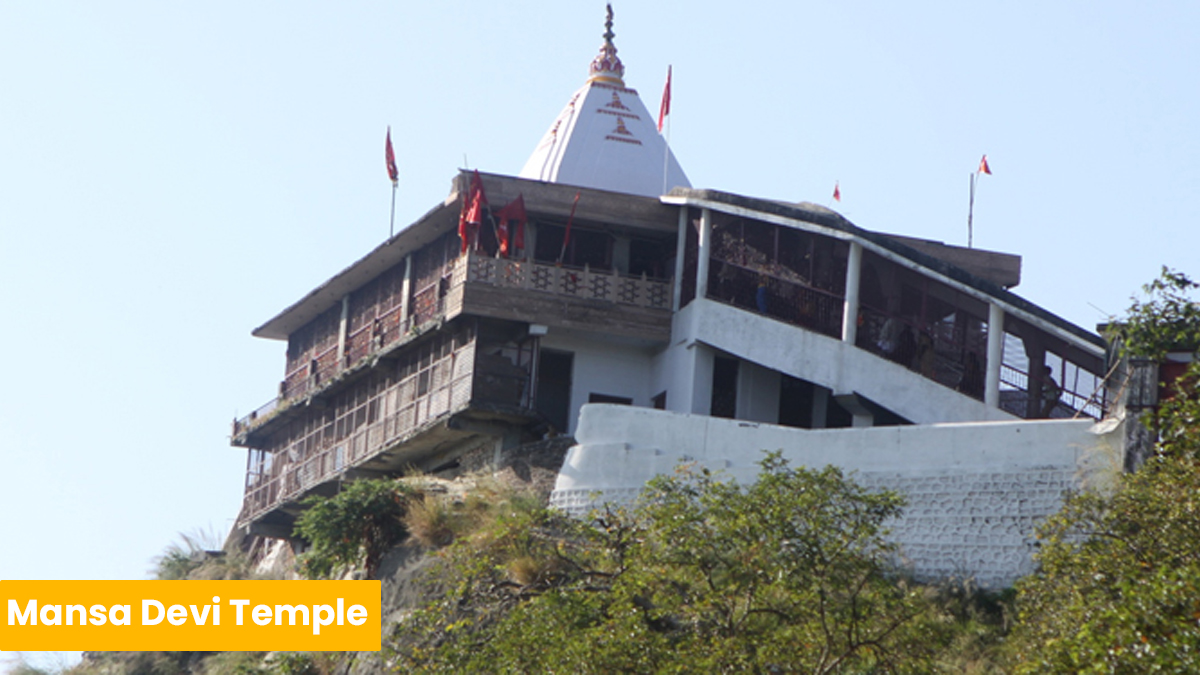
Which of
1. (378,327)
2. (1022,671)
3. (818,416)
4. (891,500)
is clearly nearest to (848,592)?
(891,500)

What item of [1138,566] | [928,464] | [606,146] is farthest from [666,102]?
[1138,566]

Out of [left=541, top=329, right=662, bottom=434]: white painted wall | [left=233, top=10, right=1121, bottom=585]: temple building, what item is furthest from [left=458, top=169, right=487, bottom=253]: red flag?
[left=541, top=329, right=662, bottom=434]: white painted wall

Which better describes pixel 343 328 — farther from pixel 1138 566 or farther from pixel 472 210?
pixel 1138 566

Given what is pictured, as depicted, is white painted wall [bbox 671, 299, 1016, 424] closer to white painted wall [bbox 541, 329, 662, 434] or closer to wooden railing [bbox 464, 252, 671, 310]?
wooden railing [bbox 464, 252, 671, 310]

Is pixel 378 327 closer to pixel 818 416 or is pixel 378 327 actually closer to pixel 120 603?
pixel 818 416

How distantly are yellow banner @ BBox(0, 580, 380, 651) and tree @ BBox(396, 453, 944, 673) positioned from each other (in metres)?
6.73

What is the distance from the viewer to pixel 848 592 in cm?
2048

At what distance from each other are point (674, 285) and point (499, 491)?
6.34 m

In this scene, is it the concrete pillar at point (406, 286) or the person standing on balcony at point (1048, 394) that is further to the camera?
the concrete pillar at point (406, 286)

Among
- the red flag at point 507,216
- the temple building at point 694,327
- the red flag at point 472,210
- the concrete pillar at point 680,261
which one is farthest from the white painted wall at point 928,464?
the red flag at point 472,210

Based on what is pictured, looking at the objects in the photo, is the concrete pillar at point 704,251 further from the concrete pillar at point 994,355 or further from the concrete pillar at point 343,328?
the concrete pillar at point 343,328

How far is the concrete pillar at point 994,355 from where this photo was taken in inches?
1362

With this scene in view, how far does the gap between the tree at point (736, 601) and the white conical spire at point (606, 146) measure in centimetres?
2306

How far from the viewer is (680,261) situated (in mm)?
36094
